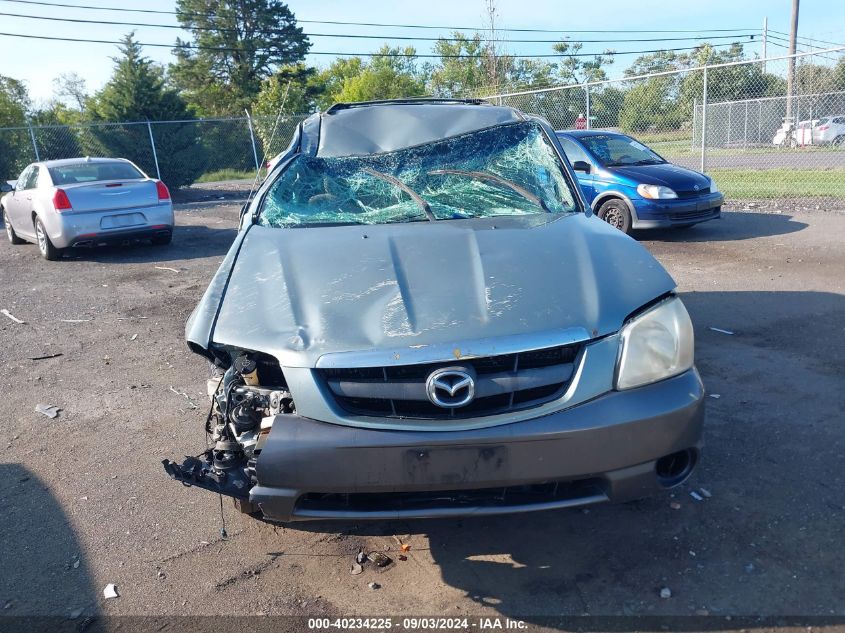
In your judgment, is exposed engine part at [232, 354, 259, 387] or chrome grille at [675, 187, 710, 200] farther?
chrome grille at [675, 187, 710, 200]

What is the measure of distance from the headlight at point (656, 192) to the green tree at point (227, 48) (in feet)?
156

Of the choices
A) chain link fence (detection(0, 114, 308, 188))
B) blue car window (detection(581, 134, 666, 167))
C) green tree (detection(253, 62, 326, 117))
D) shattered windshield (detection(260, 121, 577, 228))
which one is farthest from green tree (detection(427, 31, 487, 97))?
shattered windshield (detection(260, 121, 577, 228))

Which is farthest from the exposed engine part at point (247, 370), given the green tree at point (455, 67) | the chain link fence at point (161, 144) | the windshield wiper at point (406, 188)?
the green tree at point (455, 67)

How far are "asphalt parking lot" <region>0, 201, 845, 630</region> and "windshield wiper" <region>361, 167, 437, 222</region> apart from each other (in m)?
1.66

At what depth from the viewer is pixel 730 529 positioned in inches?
121

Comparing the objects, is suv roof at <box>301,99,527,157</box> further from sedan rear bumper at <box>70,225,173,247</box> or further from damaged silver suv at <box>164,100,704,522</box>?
sedan rear bumper at <box>70,225,173,247</box>

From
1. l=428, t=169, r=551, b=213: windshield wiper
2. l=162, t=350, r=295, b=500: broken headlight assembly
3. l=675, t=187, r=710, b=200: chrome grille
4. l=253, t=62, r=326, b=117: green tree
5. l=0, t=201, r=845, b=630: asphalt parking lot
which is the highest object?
l=253, t=62, r=326, b=117: green tree

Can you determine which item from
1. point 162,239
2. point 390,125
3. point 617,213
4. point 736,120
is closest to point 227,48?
point 736,120

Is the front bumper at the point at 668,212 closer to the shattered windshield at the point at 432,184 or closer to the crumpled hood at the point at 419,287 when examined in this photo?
the shattered windshield at the point at 432,184

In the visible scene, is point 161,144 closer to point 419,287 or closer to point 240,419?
point 419,287

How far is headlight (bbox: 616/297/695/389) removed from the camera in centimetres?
262

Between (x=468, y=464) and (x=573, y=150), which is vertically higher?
(x=573, y=150)

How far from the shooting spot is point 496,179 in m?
4.17

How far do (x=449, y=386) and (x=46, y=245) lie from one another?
9.84 m
